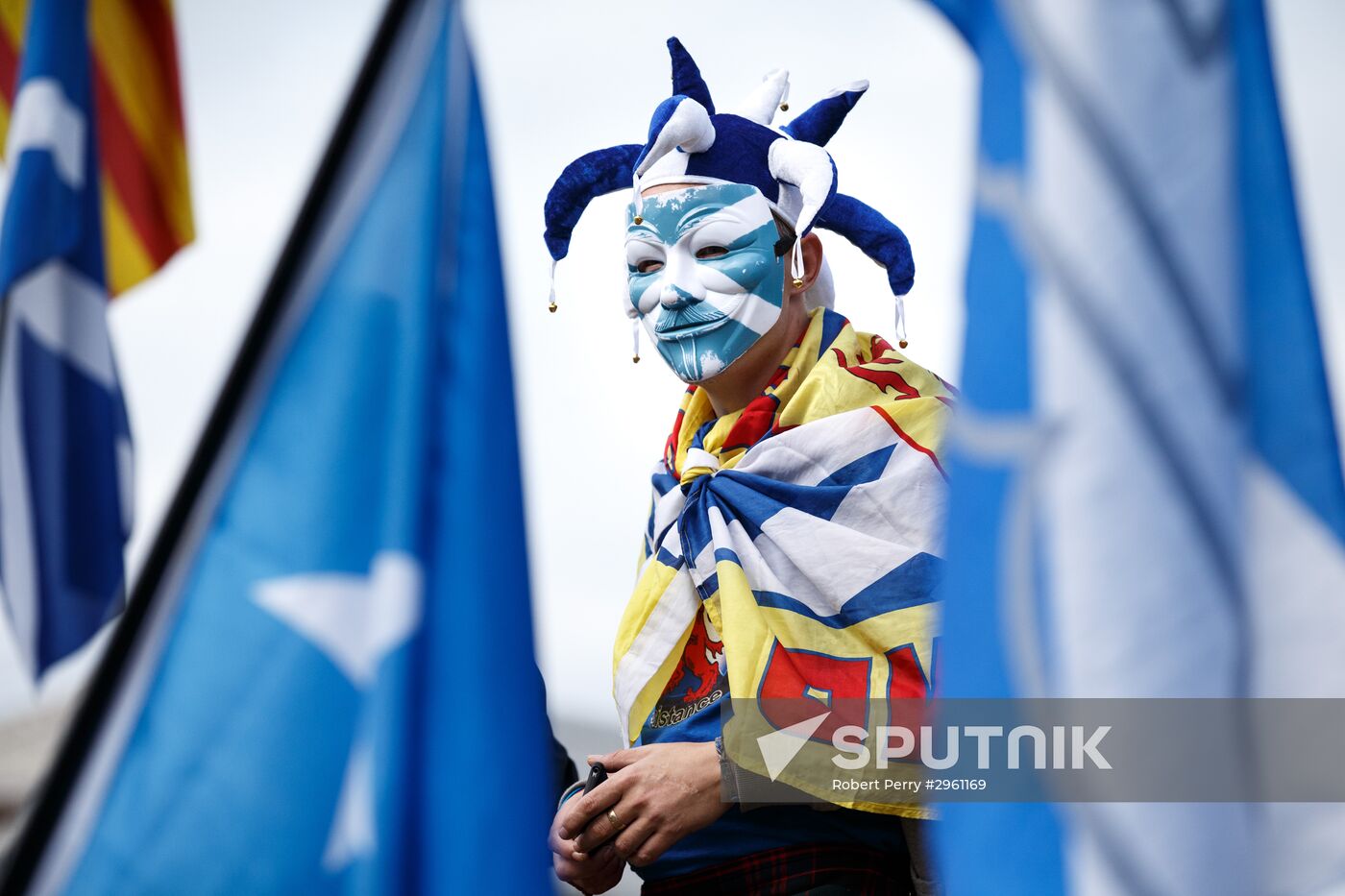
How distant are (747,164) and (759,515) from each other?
30.8 inches

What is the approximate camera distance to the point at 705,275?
2.69 m

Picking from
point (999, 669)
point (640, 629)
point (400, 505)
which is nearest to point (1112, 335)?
point (999, 669)

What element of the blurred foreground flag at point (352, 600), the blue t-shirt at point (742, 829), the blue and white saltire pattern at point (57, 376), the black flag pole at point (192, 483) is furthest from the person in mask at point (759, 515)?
the black flag pole at point (192, 483)

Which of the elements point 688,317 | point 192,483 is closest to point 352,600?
point 192,483

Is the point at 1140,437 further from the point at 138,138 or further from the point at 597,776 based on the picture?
the point at 138,138

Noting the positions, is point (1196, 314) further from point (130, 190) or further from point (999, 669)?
point (130, 190)

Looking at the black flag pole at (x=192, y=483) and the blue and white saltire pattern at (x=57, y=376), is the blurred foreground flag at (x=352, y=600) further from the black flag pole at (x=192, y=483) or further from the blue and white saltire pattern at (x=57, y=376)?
the blue and white saltire pattern at (x=57, y=376)

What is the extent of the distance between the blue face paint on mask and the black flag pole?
1.08 meters

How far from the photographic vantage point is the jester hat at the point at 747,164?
2736 millimetres

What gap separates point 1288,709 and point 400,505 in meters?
0.95

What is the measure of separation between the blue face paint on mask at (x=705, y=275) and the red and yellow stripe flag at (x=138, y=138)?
2.99 feet

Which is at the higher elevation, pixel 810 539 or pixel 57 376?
pixel 57 376

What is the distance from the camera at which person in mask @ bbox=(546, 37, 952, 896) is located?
2307 millimetres

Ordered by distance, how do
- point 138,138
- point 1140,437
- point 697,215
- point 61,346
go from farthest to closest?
1. point 697,215
2. point 138,138
3. point 61,346
4. point 1140,437
